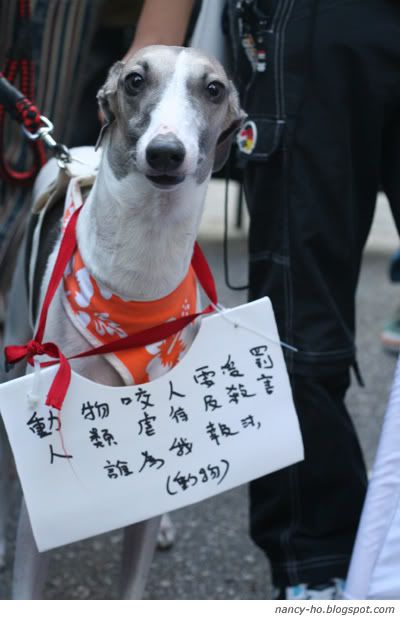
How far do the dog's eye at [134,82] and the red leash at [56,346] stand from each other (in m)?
0.36

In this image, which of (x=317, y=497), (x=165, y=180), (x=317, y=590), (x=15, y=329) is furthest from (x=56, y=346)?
(x=317, y=590)

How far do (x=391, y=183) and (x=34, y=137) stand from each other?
34.7 inches

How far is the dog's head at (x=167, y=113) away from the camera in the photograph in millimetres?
1709

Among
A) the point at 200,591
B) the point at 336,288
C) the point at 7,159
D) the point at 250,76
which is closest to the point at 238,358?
the point at 336,288

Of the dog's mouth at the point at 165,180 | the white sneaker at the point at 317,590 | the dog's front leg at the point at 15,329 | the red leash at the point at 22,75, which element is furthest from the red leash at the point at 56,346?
the white sneaker at the point at 317,590

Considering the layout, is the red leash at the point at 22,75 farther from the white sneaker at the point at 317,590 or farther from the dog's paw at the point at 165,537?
the white sneaker at the point at 317,590

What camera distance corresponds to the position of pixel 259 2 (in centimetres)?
202

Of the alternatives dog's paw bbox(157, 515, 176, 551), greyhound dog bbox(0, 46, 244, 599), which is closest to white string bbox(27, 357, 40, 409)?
greyhound dog bbox(0, 46, 244, 599)

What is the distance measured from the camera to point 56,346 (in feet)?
6.19

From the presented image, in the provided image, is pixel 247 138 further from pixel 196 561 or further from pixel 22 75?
pixel 196 561

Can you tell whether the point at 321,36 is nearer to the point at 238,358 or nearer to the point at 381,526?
the point at 238,358

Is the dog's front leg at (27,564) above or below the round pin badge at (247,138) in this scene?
below

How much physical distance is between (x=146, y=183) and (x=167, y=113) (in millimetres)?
161

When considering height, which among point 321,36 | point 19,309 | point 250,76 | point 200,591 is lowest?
point 200,591
